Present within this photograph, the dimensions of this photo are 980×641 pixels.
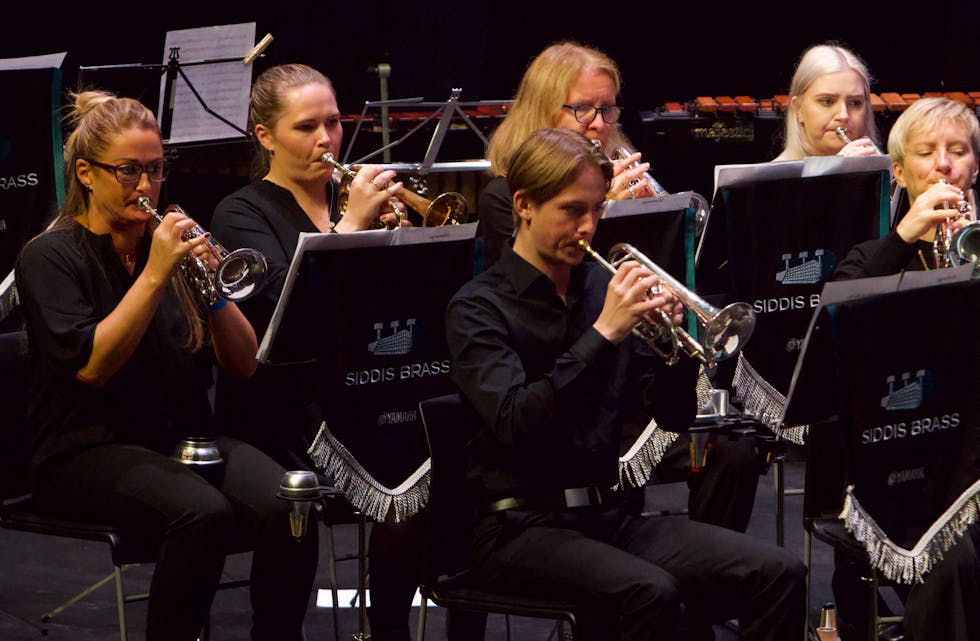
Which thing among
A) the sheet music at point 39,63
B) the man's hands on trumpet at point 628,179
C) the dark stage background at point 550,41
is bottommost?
the man's hands on trumpet at point 628,179

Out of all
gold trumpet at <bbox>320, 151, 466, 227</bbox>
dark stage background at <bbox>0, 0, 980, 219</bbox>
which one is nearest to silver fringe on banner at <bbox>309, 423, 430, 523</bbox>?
gold trumpet at <bbox>320, 151, 466, 227</bbox>

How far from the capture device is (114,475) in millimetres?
3141

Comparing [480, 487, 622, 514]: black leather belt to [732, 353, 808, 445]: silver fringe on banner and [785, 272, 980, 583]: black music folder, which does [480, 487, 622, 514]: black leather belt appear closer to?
[785, 272, 980, 583]: black music folder

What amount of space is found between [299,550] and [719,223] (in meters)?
1.34

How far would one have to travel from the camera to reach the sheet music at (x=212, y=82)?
534 cm

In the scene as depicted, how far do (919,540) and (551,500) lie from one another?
2.59 feet

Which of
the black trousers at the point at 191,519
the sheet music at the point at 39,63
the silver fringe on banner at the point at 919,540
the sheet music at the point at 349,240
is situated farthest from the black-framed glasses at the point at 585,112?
the sheet music at the point at 39,63

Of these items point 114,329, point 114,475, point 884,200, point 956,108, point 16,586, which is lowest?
point 16,586

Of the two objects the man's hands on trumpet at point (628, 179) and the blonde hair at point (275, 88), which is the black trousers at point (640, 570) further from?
the blonde hair at point (275, 88)

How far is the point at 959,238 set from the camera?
344 centimetres

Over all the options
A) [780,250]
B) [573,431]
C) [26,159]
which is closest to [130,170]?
[26,159]

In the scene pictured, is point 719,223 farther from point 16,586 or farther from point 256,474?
point 16,586

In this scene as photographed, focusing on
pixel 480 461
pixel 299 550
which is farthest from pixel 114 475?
pixel 480 461

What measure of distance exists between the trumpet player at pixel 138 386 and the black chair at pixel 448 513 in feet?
1.77
